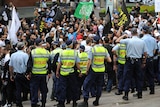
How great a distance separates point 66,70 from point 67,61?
24 cm

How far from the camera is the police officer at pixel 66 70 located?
11.1 meters

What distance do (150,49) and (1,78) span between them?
13.9ft

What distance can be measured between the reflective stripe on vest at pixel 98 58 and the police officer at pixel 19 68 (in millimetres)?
1788

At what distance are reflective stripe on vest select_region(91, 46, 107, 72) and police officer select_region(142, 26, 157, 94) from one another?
4.99ft

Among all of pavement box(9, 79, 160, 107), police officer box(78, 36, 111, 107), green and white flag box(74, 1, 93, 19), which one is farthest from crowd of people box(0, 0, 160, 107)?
green and white flag box(74, 1, 93, 19)

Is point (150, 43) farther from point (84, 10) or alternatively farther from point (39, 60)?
point (84, 10)

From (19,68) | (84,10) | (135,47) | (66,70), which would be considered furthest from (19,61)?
(84,10)

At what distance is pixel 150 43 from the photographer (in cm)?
1234

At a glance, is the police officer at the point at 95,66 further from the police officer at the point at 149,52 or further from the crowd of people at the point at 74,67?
the police officer at the point at 149,52

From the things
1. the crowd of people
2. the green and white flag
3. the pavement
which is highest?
the green and white flag

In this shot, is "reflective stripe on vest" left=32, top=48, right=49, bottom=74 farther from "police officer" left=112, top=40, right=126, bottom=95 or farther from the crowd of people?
"police officer" left=112, top=40, right=126, bottom=95

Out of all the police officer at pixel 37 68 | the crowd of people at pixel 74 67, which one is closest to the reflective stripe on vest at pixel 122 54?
the crowd of people at pixel 74 67

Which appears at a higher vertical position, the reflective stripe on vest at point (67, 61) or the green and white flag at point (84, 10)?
the green and white flag at point (84, 10)

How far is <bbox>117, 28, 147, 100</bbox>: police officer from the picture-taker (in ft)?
38.3
